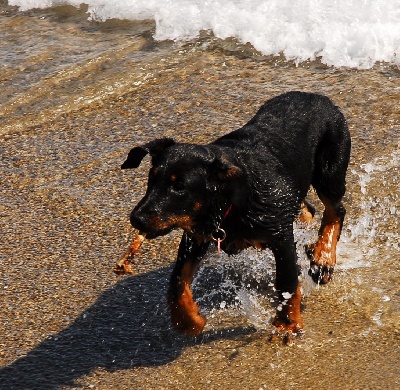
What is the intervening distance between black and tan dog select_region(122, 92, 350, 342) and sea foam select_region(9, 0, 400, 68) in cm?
364

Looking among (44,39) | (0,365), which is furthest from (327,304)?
(44,39)

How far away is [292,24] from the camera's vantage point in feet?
32.4

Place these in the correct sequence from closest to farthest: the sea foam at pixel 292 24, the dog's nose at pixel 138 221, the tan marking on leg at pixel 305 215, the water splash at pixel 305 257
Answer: the dog's nose at pixel 138 221 < the water splash at pixel 305 257 < the tan marking on leg at pixel 305 215 < the sea foam at pixel 292 24

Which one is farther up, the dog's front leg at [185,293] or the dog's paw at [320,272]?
the dog's front leg at [185,293]

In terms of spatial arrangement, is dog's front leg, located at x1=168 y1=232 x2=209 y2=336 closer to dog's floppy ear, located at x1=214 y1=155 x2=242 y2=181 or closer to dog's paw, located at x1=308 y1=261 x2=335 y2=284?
dog's floppy ear, located at x1=214 y1=155 x2=242 y2=181

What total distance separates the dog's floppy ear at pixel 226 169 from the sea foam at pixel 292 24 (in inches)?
194

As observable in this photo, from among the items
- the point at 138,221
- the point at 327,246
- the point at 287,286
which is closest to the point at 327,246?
the point at 327,246

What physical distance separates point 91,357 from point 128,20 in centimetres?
669

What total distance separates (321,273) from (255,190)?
46.0 inches

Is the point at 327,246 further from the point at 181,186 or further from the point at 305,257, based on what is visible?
the point at 181,186

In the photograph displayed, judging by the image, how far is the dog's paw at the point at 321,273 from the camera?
5.66 m

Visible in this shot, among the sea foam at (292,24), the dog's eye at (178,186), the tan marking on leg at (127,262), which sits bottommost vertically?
the sea foam at (292,24)

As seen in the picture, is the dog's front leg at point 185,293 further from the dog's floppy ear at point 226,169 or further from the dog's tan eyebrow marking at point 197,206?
the dog's floppy ear at point 226,169

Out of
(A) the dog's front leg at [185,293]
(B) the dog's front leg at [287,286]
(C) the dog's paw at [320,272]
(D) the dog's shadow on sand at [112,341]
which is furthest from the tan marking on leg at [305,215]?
(A) the dog's front leg at [185,293]
